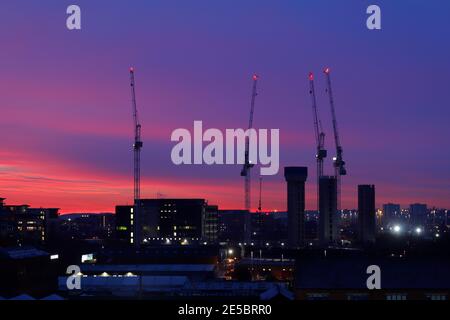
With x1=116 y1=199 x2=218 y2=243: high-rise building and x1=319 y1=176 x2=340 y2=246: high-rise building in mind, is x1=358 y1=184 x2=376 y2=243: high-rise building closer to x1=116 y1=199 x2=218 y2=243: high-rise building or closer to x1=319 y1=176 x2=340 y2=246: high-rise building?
x1=319 y1=176 x2=340 y2=246: high-rise building

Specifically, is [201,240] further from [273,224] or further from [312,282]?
[312,282]

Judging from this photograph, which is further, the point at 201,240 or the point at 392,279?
the point at 201,240

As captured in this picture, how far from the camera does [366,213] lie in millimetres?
127188

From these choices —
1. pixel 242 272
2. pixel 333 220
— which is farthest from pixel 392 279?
pixel 333 220

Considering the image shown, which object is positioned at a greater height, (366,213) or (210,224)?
(366,213)

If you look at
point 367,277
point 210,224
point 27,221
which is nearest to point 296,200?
point 210,224

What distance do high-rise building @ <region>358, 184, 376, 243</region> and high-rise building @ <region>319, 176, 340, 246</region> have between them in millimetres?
5461

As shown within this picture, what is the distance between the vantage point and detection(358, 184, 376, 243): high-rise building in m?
120

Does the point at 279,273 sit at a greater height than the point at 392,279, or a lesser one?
lesser

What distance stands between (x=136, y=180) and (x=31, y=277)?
42.4m

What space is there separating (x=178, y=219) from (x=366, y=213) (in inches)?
1419

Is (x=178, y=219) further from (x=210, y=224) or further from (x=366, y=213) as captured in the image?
(x=366, y=213)
